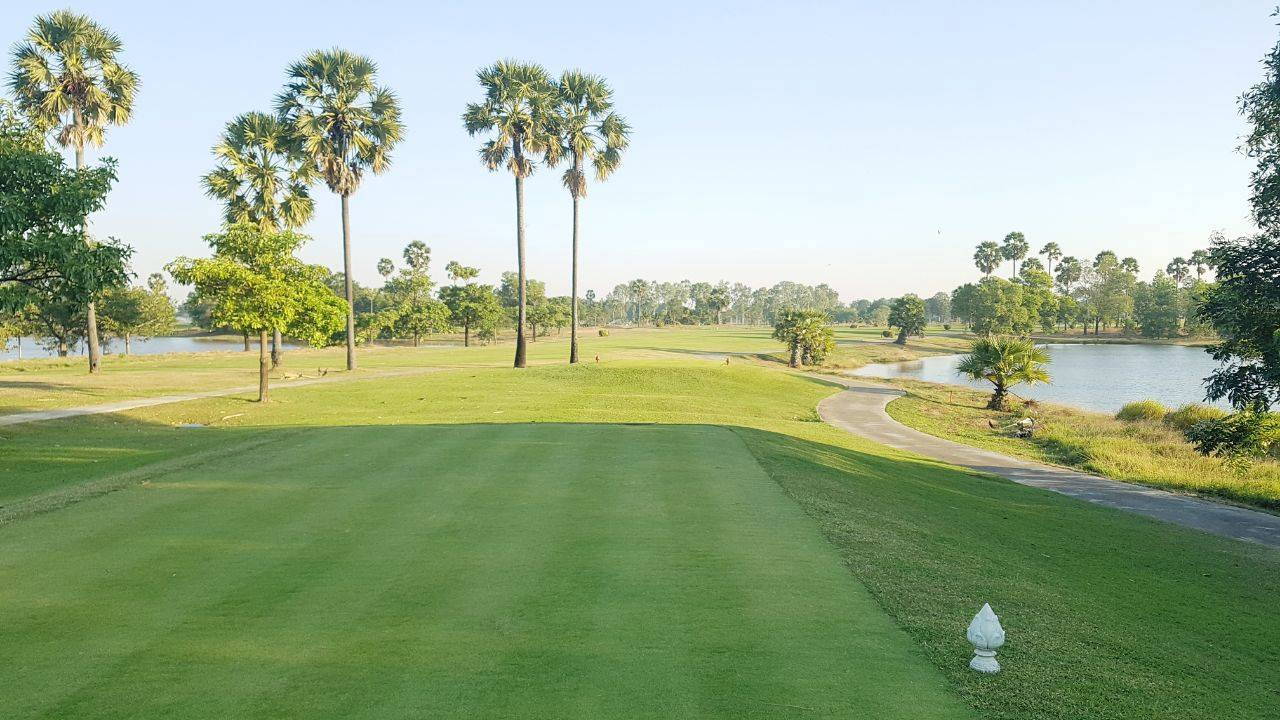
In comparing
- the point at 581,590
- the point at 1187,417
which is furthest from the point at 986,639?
the point at 1187,417

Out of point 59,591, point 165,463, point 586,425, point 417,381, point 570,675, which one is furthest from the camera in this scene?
point 417,381

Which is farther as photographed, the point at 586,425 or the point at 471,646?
the point at 586,425

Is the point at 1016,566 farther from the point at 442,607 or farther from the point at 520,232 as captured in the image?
the point at 520,232

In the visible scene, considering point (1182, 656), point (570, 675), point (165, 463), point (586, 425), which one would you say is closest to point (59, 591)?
point (570, 675)

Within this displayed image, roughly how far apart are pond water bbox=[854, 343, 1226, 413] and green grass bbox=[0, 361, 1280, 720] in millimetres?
40446

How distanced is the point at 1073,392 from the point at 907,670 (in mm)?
60227

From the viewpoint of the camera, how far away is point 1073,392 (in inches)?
2255

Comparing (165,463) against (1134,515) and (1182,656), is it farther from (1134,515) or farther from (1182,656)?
(1134,515)

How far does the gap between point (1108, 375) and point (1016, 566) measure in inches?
2845

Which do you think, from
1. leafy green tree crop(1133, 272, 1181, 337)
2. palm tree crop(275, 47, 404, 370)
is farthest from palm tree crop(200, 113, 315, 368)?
leafy green tree crop(1133, 272, 1181, 337)

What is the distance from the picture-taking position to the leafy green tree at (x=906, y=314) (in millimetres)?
117750

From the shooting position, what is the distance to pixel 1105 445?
93.4 feet

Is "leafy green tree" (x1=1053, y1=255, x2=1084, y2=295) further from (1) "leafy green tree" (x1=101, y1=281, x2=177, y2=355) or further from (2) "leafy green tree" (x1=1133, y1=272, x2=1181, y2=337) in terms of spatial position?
(1) "leafy green tree" (x1=101, y1=281, x2=177, y2=355)

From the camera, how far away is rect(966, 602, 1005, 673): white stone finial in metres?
6.55
